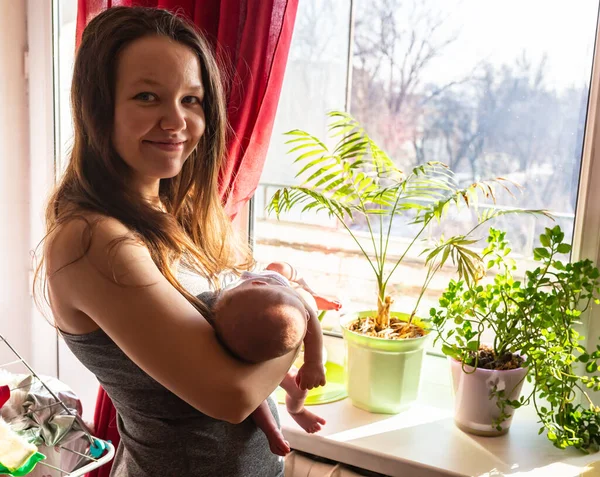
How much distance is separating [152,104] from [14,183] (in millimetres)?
1428

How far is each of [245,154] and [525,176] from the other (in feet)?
2.47

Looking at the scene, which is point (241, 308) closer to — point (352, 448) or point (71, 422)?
point (352, 448)

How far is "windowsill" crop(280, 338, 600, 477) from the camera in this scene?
1.44 m

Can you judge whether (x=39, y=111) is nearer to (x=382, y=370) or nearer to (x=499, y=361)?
(x=382, y=370)

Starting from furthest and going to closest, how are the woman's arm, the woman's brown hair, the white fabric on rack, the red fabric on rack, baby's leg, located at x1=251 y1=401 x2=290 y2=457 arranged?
the white fabric on rack, the red fabric on rack, baby's leg, located at x1=251 y1=401 x2=290 y2=457, the woman's brown hair, the woman's arm

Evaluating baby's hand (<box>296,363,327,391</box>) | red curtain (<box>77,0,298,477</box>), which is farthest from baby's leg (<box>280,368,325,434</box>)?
red curtain (<box>77,0,298,477</box>)

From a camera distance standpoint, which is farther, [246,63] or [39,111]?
[39,111]

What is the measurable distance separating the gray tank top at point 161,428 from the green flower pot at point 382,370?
21.8 inches

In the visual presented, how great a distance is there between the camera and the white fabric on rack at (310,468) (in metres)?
1.57

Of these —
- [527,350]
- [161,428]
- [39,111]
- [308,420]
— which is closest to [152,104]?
[161,428]

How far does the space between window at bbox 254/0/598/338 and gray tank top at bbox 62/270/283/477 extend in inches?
36.5

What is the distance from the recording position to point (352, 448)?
1.53 meters

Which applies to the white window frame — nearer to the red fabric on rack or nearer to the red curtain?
the red curtain

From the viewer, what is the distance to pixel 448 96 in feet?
5.87
